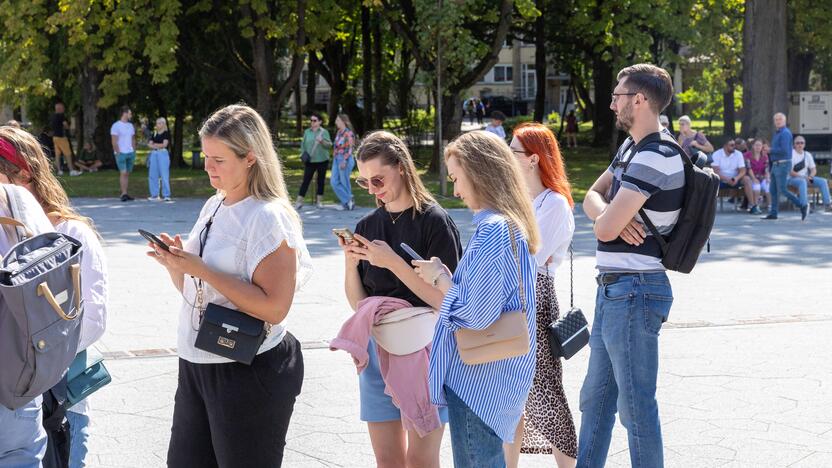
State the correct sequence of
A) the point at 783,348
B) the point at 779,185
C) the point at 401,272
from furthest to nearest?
the point at 779,185 → the point at 783,348 → the point at 401,272

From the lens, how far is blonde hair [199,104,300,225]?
3.69m

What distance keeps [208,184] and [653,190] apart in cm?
2153

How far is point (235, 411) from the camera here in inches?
143

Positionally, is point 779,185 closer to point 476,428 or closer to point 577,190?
point 577,190

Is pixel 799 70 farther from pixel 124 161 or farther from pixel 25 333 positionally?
pixel 25 333

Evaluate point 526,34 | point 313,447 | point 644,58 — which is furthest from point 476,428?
point 526,34

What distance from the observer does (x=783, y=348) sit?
26.5ft

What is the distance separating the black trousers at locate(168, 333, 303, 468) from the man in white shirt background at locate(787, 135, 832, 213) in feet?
53.6

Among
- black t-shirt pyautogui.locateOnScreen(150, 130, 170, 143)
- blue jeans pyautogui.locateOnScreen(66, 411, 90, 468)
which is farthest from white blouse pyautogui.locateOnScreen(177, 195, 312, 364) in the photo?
black t-shirt pyautogui.locateOnScreen(150, 130, 170, 143)

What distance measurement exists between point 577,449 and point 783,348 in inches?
148

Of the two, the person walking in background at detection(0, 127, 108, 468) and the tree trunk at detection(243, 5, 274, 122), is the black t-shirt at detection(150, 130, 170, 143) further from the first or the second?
the person walking in background at detection(0, 127, 108, 468)

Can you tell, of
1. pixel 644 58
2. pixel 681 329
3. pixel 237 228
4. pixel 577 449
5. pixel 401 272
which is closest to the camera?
pixel 237 228

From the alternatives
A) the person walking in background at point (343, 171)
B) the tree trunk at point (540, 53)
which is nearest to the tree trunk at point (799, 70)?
A: the tree trunk at point (540, 53)

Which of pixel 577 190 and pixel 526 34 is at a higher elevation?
pixel 526 34
